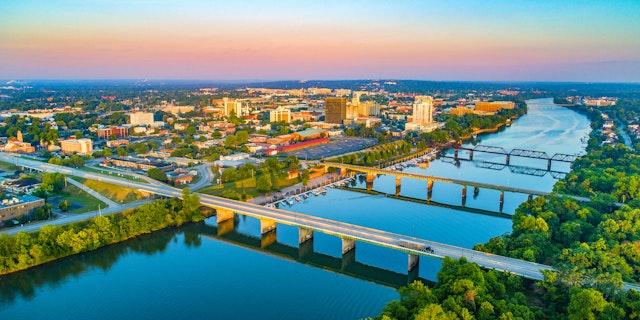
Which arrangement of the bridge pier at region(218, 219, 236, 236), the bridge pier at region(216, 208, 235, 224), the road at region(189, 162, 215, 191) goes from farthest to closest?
the road at region(189, 162, 215, 191), the bridge pier at region(216, 208, 235, 224), the bridge pier at region(218, 219, 236, 236)

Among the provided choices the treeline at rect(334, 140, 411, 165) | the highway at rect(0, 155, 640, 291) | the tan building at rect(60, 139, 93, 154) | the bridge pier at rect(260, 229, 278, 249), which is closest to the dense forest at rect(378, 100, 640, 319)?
the highway at rect(0, 155, 640, 291)

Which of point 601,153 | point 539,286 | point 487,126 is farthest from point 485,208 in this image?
point 487,126

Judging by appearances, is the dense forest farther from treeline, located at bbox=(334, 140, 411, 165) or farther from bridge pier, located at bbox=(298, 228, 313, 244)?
treeline, located at bbox=(334, 140, 411, 165)

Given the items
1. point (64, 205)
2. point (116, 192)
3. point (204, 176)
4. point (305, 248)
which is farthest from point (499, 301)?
point (204, 176)

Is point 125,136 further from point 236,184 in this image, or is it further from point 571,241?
point 571,241

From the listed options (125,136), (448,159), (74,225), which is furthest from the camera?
(125,136)
